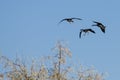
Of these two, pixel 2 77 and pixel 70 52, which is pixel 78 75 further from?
pixel 2 77

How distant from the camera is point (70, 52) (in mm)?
10688

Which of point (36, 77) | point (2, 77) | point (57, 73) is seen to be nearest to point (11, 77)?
point (2, 77)

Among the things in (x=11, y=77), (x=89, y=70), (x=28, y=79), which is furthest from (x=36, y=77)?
(x=89, y=70)

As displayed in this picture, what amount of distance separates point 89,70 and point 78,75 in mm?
695

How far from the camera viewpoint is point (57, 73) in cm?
969

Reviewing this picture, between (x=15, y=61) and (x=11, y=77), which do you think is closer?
(x=11, y=77)

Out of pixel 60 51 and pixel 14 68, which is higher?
pixel 60 51

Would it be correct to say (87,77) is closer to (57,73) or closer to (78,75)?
(78,75)

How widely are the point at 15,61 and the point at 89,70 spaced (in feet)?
11.5

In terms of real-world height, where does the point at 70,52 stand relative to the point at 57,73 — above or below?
above

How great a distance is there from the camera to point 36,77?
31.6ft

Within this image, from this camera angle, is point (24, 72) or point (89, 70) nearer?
point (24, 72)

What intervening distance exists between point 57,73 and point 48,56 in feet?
3.95

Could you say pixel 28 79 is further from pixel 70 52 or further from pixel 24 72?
pixel 70 52
